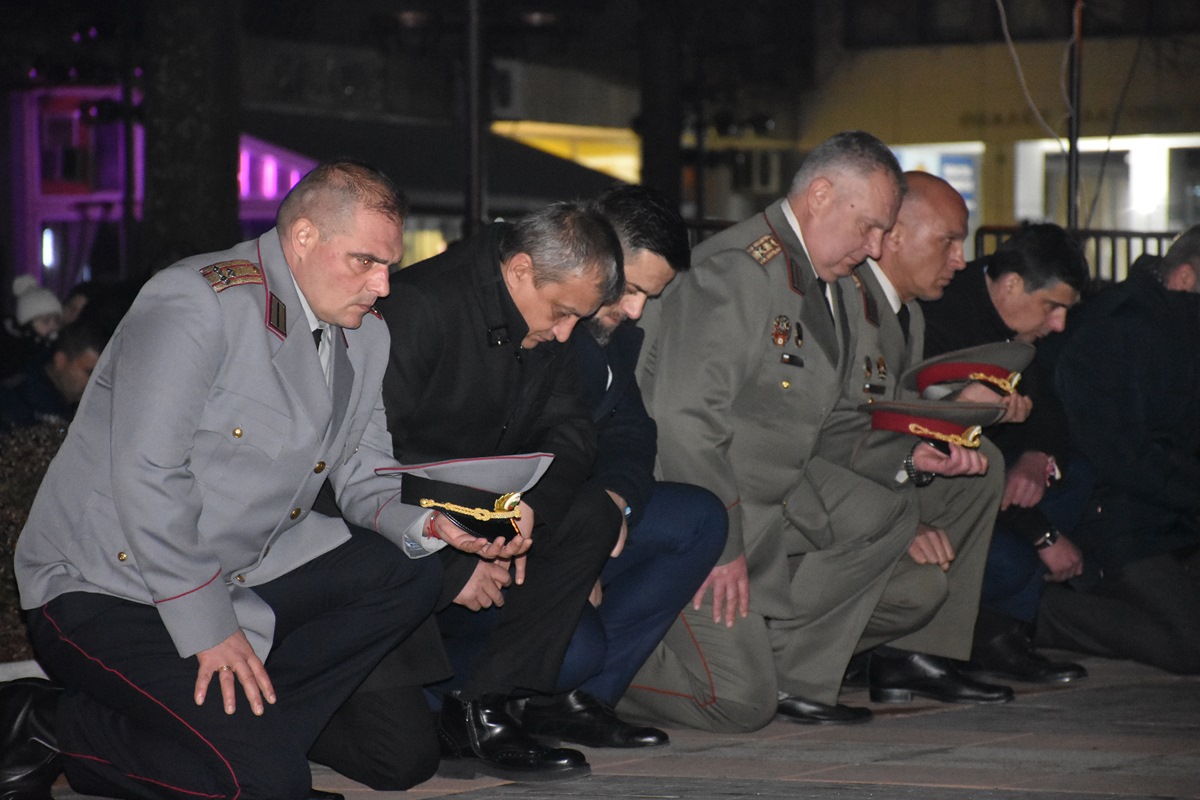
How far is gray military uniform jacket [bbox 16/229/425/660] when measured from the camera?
345 cm

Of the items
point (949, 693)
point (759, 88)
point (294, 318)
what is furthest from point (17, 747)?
point (759, 88)

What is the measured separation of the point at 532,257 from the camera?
14.0 feet

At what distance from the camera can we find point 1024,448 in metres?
5.94

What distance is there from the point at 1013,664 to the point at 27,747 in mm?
3262

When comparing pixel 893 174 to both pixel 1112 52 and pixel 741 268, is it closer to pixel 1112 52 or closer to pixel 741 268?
pixel 741 268

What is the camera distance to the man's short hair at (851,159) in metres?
5.07

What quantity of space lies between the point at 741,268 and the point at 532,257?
2.91 ft

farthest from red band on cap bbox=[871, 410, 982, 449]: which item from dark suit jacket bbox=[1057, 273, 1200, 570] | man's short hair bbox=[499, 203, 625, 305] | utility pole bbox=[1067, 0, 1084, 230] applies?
utility pole bbox=[1067, 0, 1084, 230]

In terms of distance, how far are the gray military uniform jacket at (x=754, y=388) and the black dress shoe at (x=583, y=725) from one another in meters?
0.56

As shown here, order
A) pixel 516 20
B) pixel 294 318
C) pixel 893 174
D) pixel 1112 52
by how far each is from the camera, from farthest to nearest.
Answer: pixel 1112 52, pixel 516 20, pixel 893 174, pixel 294 318

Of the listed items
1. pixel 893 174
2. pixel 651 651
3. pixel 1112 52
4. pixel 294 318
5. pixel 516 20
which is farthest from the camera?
pixel 1112 52

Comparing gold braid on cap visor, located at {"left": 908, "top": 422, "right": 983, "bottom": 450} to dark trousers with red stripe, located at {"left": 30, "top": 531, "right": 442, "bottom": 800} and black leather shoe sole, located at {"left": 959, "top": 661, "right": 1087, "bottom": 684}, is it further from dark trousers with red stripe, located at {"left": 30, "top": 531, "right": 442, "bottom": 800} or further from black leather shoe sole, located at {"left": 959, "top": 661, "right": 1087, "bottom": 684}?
dark trousers with red stripe, located at {"left": 30, "top": 531, "right": 442, "bottom": 800}

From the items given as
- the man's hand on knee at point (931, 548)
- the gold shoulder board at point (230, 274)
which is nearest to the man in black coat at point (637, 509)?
the man's hand on knee at point (931, 548)

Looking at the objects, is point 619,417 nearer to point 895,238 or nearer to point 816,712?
point 816,712
